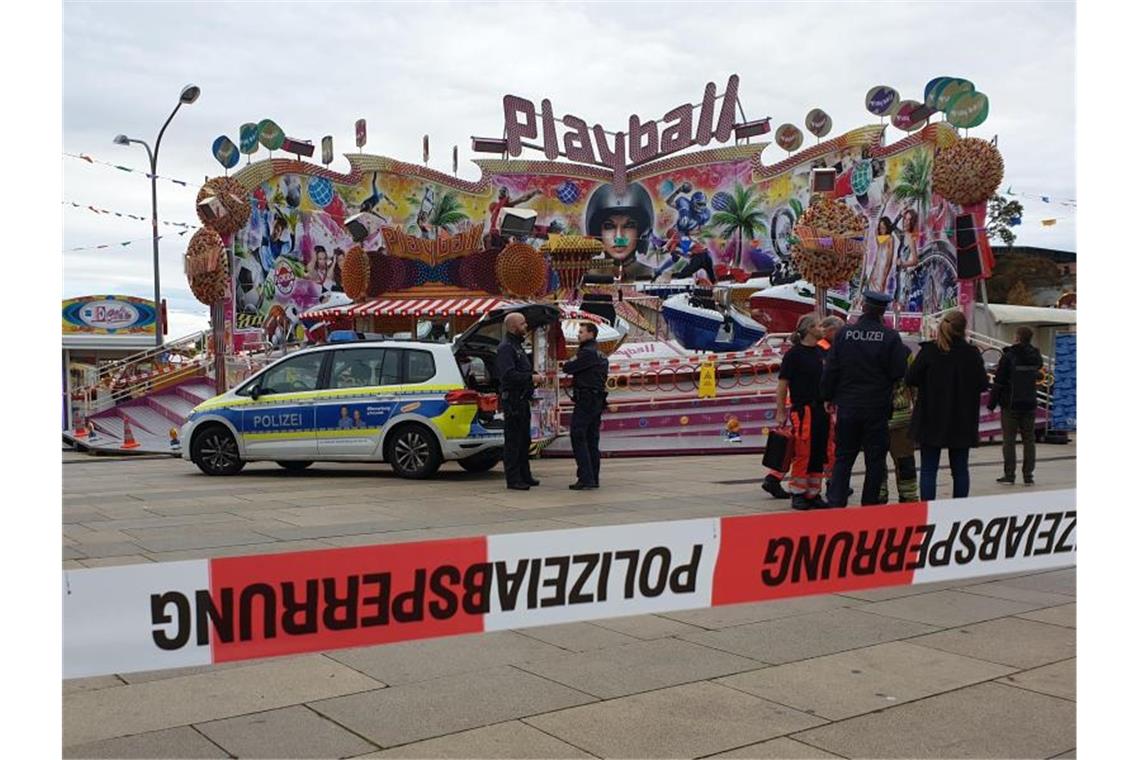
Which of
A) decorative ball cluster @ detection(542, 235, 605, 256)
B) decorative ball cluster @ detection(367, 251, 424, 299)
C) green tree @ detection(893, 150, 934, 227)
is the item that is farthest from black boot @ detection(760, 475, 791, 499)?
green tree @ detection(893, 150, 934, 227)

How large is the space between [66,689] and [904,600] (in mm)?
4335

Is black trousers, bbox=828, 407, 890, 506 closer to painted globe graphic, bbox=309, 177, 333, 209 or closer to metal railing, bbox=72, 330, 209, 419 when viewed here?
metal railing, bbox=72, 330, 209, 419

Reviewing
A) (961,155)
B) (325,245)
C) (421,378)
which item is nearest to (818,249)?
(961,155)

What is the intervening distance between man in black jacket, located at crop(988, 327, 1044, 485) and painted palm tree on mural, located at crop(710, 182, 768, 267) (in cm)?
3014

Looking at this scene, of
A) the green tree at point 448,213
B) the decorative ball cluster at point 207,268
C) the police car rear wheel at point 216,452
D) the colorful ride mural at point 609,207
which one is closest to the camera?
the police car rear wheel at point 216,452

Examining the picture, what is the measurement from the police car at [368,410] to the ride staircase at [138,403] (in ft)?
24.0

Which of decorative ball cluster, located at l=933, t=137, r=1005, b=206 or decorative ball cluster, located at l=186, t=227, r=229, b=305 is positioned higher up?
decorative ball cluster, located at l=933, t=137, r=1005, b=206

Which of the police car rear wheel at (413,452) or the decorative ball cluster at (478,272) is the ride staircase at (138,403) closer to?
the decorative ball cluster at (478,272)

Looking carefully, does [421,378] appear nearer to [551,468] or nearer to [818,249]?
[551,468]

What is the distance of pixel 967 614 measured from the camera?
5.92 meters

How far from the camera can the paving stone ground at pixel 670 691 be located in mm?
3895

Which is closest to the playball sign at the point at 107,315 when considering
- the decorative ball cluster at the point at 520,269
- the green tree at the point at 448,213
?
the green tree at the point at 448,213

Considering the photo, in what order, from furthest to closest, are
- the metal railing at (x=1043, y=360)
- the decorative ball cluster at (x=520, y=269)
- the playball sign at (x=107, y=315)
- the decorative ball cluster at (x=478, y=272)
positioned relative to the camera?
the playball sign at (x=107, y=315) → the decorative ball cluster at (x=478, y=272) → the decorative ball cluster at (x=520, y=269) → the metal railing at (x=1043, y=360)

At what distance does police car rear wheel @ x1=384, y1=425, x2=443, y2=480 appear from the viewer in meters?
12.1
